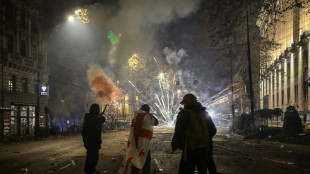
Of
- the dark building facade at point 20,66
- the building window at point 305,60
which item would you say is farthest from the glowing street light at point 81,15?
the building window at point 305,60

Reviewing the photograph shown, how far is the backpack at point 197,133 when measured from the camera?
6.16m

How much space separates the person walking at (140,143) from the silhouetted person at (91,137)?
3.82 feet

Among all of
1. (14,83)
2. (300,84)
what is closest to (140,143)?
(300,84)

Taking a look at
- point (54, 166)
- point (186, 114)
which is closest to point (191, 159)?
point (186, 114)

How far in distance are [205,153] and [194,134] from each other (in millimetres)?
405

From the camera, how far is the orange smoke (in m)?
55.9

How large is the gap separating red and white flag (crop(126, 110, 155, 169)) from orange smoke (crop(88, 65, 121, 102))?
46.7 meters

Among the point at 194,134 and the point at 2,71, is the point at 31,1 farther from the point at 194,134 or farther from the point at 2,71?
the point at 194,134

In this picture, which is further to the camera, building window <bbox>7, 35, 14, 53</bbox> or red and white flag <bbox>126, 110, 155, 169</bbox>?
building window <bbox>7, 35, 14, 53</bbox>

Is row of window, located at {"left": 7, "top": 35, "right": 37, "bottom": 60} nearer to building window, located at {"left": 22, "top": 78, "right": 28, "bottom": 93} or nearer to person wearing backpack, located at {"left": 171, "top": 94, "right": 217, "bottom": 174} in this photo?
building window, located at {"left": 22, "top": 78, "right": 28, "bottom": 93}

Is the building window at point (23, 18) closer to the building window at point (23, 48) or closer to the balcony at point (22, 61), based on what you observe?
the building window at point (23, 48)

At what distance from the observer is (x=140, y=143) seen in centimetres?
846

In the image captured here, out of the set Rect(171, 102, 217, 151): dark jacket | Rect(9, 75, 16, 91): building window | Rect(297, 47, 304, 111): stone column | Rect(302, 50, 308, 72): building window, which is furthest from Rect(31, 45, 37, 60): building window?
Rect(171, 102, 217, 151): dark jacket

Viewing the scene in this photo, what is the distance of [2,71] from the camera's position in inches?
1460
